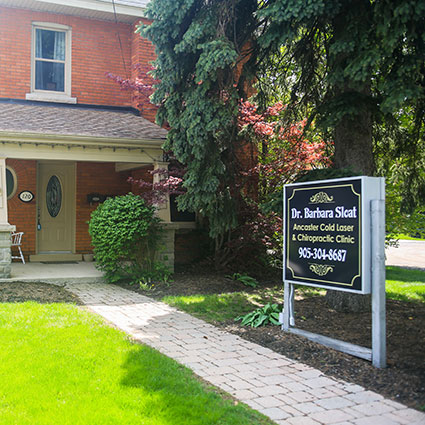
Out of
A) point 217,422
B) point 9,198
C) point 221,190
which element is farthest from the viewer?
point 9,198

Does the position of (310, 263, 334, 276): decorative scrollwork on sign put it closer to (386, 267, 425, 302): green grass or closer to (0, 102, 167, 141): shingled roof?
(386, 267, 425, 302): green grass

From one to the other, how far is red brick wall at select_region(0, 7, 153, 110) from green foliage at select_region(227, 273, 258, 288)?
230 inches

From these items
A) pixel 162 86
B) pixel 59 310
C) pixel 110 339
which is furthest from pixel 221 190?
pixel 110 339

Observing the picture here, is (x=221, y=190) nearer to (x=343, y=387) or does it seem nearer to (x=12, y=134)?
(x=12, y=134)

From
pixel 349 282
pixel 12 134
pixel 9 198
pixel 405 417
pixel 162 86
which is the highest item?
pixel 162 86

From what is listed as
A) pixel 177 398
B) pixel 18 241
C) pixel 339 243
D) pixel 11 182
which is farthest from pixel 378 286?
pixel 11 182

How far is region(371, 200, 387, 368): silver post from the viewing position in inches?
200

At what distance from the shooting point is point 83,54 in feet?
42.9

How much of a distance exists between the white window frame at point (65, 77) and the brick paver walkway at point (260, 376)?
7.02m

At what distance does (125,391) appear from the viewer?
14.0ft

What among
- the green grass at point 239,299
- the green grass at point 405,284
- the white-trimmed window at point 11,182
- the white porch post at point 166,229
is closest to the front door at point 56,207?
the white-trimmed window at point 11,182

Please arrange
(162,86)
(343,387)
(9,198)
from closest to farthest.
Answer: (343,387) → (162,86) → (9,198)

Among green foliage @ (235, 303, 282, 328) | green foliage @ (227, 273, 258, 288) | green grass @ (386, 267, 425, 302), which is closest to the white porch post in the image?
green foliage @ (227, 273, 258, 288)

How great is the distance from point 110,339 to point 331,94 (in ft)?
19.0
